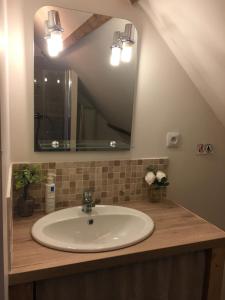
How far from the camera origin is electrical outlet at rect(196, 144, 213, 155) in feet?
5.79

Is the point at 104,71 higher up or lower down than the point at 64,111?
higher up

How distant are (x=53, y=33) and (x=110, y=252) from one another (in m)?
1.05

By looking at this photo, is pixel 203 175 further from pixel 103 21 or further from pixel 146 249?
pixel 103 21

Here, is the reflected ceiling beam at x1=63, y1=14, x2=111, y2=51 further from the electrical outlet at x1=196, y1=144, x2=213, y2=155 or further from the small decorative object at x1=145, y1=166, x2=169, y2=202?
the electrical outlet at x1=196, y1=144, x2=213, y2=155

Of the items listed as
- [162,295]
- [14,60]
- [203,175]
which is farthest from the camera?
[203,175]

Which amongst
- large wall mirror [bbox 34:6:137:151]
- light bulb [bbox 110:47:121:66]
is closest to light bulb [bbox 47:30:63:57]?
large wall mirror [bbox 34:6:137:151]

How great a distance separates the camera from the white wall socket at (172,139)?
1.65 meters

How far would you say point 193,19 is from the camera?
1229mm

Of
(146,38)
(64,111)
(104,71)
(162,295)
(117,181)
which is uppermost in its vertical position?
(146,38)

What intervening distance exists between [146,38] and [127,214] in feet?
3.29

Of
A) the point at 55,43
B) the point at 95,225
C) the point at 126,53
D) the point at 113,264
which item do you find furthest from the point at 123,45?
the point at 113,264

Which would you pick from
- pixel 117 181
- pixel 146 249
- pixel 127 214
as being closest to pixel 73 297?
pixel 146 249

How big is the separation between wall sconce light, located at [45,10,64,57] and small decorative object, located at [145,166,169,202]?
861 millimetres

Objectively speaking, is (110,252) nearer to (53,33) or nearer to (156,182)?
(156,182)
